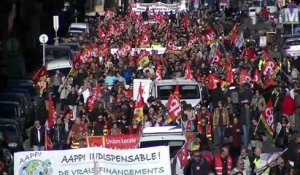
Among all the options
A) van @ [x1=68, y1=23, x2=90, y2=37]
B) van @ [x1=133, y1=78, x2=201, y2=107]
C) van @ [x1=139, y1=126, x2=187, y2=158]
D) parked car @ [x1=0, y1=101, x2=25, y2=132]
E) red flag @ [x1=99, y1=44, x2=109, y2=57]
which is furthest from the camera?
van @ [x1=68, y1=23, x2=90, y2=37]

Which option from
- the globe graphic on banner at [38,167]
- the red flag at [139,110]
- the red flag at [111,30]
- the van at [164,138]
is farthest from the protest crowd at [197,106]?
the red flag at [111,30]

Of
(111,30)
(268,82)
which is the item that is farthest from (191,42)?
→ (268,82)

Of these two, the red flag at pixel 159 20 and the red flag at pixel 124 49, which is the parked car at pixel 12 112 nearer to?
the red flag at pixel 124 49

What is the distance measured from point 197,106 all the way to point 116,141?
7.59 meters

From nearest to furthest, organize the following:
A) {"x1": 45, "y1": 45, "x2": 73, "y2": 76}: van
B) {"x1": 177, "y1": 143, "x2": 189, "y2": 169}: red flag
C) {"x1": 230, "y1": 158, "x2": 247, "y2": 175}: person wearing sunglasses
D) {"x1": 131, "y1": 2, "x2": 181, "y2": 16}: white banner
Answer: {"x1": 230, "y1": 158, "x2": 247, "y2": 175}: person wearing sunglasses, {"x1": 177, "y1": 143, "x2": 189, "y2": 169}: red flag, {"x1": 45, "y1": 45, "x2": 73, "y2": 76}: van, {"x1": 131, "y1": 2, "x2": 181, "y2": 16}: white banner

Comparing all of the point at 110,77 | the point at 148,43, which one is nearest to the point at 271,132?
the point at 110,77

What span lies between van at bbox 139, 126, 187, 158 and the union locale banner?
0.47ft

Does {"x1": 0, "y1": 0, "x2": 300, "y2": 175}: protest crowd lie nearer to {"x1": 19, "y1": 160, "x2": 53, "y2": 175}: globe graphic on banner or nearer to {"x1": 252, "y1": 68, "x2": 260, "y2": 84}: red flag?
{"x1": 252, "y1": 68, "x2": 260, "y2": 84}: red flag

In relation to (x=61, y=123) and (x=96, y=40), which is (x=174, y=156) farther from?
(x=96, y=40)

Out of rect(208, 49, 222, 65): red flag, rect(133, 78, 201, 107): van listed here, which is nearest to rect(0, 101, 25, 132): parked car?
rect(133, 78, 201, 107): van

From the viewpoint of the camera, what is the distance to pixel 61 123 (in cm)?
2577

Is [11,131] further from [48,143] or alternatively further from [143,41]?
[143,41]

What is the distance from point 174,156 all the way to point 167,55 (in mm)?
21147

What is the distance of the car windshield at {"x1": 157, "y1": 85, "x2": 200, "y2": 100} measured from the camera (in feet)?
102
